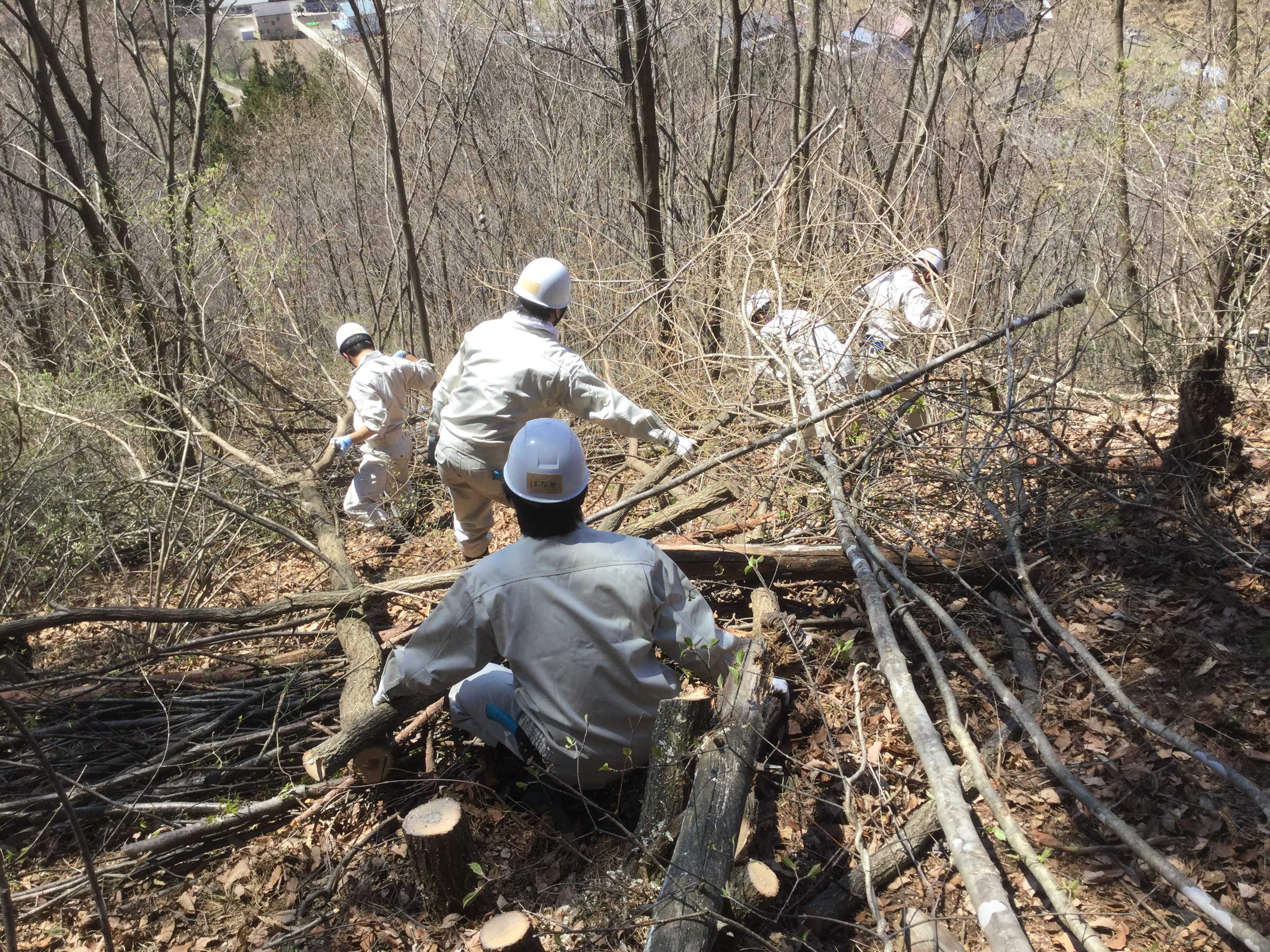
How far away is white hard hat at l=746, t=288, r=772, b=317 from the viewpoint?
4922 millimetres

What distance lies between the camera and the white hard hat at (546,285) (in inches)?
179

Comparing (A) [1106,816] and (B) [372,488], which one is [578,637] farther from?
(B) [372,488]

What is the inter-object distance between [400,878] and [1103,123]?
952 cm

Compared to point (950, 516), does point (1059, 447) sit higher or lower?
higher

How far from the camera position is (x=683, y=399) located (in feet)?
18.6

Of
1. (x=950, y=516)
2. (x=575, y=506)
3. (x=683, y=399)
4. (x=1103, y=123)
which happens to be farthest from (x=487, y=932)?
(x=1103, y=123)

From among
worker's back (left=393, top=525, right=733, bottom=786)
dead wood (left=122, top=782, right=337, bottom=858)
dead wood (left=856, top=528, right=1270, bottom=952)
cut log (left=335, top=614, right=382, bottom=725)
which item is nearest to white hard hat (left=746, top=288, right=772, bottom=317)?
dead wood (left=856, top=528, right=1270, bottom=952)

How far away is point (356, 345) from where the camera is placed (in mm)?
6031

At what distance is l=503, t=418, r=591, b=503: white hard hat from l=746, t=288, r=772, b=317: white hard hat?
7.56ft

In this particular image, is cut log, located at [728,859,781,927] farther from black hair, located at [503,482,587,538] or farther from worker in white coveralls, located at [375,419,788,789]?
black hair, located at [503,482,587,538]

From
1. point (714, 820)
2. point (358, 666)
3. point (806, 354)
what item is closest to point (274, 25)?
point (806, 354)

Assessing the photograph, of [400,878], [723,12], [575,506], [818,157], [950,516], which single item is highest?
[723,12]

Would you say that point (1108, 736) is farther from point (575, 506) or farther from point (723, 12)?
point (723, 12)

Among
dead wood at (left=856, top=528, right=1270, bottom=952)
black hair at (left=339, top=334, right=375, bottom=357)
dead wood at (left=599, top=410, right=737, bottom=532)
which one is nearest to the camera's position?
dead wood at (left=856, top=528, right=1270, bottom=952)
